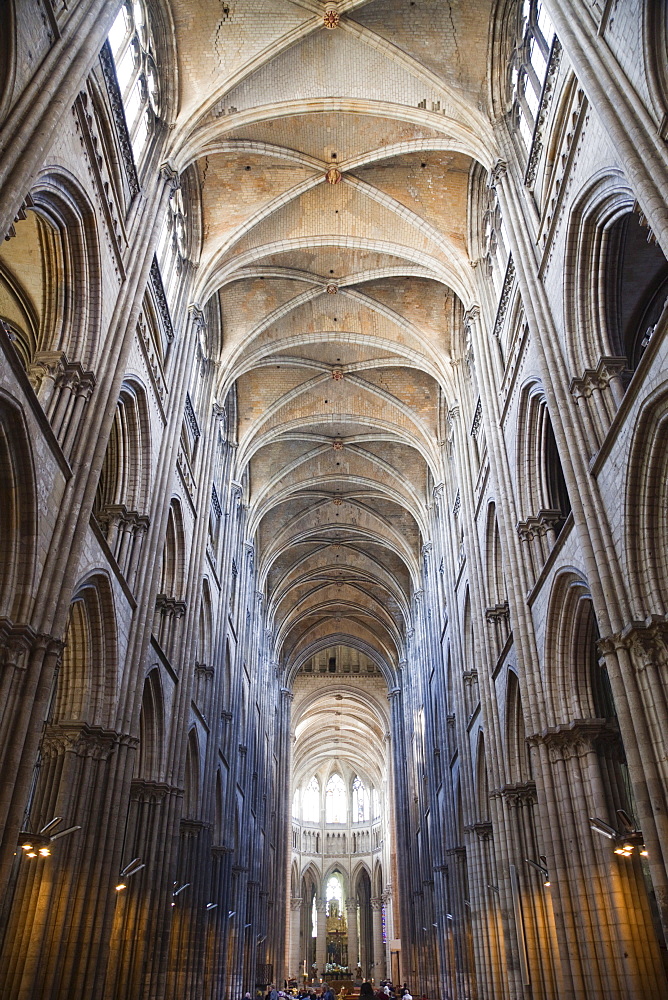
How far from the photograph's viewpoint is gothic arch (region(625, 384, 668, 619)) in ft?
32.8

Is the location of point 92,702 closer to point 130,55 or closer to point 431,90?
point 130,55

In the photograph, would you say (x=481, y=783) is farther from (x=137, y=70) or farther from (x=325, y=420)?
(x=137, y=70)

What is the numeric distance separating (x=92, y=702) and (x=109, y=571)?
231 centimetres

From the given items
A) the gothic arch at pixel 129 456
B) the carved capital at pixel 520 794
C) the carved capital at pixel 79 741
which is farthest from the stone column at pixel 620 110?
the carved capital at pixel 520 794

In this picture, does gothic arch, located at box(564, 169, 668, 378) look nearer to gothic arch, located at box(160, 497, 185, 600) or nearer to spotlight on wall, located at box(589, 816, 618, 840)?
spotlight on wall, located at box(589, 816, 618, 840)

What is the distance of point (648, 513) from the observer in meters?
10.4

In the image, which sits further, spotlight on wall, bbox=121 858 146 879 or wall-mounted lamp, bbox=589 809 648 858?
spotlight on wall, bbox=121 858 146 879

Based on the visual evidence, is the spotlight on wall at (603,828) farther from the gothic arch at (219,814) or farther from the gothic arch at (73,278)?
the gothic arch at (219,814)

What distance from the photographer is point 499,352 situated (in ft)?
63.7

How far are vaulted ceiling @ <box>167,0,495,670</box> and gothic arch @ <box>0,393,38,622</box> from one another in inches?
421

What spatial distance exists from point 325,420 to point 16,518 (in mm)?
22548

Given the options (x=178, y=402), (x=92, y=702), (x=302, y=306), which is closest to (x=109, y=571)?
(x=92, y=702)

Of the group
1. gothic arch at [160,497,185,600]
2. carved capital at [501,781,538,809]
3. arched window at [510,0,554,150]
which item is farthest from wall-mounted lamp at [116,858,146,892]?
arched window at [510,0,554,150]

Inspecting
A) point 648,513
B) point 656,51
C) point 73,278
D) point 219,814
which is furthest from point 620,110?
point 219,814
